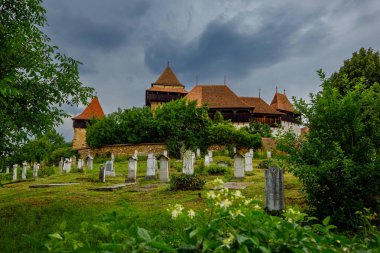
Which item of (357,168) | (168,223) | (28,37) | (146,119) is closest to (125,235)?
(168,223)

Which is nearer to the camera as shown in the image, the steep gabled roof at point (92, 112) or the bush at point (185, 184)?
the bush at point (185, 184)

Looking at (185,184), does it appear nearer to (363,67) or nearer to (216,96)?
(363,67)

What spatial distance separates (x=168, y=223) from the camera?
638 cm

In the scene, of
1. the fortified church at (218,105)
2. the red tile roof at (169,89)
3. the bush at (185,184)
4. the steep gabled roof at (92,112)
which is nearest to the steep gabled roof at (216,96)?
the fortified church at (218,105)

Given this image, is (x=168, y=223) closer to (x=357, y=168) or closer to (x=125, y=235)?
(x=357, y=168)

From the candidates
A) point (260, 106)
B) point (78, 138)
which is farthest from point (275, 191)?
point (78, 138)

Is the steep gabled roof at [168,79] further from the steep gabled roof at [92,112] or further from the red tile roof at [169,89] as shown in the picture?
the steep gabled roof at [92,112]

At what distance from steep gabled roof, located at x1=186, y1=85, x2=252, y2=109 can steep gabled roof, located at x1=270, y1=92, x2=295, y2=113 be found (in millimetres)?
10223

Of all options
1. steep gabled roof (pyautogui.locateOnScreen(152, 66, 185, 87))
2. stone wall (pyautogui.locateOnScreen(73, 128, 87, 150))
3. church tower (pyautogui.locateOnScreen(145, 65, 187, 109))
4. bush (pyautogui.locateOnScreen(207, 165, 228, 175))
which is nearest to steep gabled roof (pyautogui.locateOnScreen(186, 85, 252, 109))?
church tower (pyautogui.locateOnScreen(145, 65, 187, 109))

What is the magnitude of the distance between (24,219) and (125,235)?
21.3 ft

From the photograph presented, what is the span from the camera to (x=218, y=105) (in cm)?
4475

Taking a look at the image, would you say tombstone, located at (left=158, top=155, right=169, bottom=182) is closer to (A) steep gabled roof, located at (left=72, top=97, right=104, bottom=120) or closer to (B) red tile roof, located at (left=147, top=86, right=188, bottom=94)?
(A) steep gabled roof, located at (left=72, top=97, right=104, bottom=120)

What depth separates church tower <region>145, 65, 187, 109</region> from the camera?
5438cm

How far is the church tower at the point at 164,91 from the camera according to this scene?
54.4 metres
